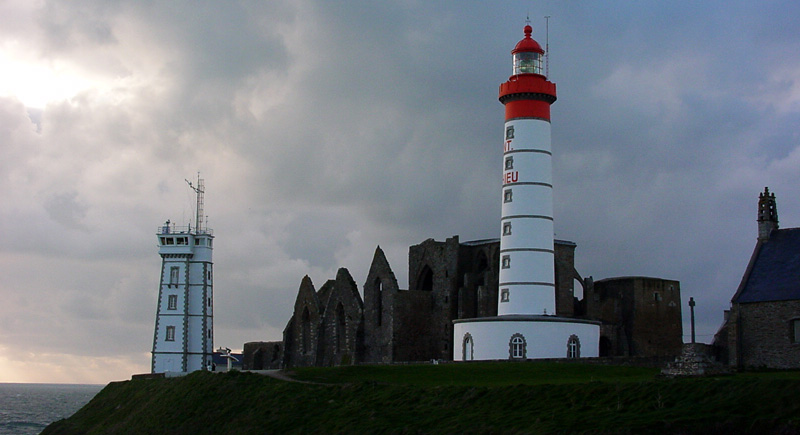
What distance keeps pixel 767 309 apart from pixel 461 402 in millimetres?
15285

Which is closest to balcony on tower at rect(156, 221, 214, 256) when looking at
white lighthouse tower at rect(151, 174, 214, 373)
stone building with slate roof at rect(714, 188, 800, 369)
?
white lighthouse tower at rect(151, 174, 214, 373)

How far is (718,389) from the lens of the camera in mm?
26828

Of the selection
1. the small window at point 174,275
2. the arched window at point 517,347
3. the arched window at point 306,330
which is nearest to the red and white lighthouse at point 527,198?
the arched window at point 517,347

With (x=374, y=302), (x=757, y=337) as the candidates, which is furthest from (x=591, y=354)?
(x=374, y=302)

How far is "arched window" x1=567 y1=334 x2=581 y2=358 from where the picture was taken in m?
46.4

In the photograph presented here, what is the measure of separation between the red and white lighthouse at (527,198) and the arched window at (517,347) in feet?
5.03

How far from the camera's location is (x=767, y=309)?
39250 millimetres

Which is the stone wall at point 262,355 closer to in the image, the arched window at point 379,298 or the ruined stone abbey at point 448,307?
A: the ruined stone abbey at point 448,307

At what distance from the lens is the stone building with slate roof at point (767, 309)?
1516 inches

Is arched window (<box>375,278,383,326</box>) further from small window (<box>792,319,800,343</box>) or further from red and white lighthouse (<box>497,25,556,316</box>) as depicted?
small window (<box>792,319,800,343</box>)

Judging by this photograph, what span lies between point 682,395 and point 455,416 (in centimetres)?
656

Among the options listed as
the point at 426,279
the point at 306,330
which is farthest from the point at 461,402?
the point at 306,330

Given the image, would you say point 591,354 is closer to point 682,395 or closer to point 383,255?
point 383,255

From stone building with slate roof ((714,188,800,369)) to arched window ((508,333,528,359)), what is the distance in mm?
8559
